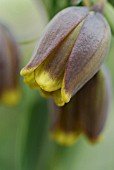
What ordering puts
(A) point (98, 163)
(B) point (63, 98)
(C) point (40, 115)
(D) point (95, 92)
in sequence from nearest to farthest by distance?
(B) point (63, 98) < (D) point (95, 92) < (C) point (40, 115) < (A) point (98, 163)

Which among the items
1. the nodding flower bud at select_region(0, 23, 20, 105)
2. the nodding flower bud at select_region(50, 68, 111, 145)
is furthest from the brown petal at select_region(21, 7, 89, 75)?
the nodding flower bud at select_region(0, 23, 20, 105)

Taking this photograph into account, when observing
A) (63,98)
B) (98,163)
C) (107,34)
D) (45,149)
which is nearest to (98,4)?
(107,34)

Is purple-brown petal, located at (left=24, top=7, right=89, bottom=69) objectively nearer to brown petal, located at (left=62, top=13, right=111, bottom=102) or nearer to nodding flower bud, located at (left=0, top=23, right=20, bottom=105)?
brown petal, located at (left=62, top=13, right=111, bottom=102)

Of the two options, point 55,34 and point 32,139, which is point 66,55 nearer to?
point 55,34

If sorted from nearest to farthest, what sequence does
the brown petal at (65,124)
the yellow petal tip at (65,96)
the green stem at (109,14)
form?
the yellow petal tip at (65,96), the green stem at (109,14), the brown petal at (65,124)

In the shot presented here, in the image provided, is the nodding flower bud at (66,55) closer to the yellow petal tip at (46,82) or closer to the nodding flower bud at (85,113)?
the yellow petal tip at (46,82)

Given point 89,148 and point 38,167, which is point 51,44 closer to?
point 38,167

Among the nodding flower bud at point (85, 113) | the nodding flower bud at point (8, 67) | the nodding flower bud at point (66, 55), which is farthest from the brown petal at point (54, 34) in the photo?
the nodding flower bud at point (8, 67)
